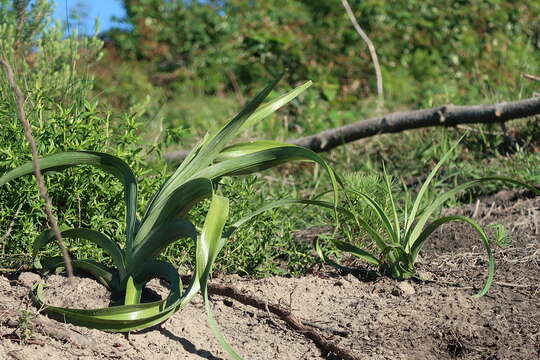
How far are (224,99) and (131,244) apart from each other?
21.9ft

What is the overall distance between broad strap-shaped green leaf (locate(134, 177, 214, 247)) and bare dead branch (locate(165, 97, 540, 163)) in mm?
2457

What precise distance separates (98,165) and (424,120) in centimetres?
280

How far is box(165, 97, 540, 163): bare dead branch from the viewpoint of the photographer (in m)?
4.66

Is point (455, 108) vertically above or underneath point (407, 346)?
above

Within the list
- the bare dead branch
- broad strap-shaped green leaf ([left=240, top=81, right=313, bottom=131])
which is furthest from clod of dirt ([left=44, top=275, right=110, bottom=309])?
the bare dead branch

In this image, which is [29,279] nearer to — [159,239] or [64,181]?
[64,181]

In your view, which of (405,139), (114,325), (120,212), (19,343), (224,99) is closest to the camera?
(19,343)

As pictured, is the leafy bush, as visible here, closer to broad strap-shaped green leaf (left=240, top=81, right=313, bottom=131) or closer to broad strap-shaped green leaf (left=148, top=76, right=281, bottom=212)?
broad strap-shaped green leaf (left=148, top=76, right=281, bottom=212)

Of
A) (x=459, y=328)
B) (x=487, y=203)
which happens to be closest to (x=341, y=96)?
(x=487, y=203)

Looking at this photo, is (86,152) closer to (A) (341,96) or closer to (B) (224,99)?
(A) (341,96)

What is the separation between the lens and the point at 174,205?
255cm

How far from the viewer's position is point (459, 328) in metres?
2.66

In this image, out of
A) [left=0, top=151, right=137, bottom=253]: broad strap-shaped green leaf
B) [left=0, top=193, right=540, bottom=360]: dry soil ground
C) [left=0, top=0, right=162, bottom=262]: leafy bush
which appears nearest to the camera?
[left=0, top=193, right=540, bottom=360]: dry soil ground

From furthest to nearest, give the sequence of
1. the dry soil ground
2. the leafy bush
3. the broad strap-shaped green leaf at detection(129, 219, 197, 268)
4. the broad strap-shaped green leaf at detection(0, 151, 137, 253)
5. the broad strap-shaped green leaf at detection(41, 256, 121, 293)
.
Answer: the leafy bush
the broad strap-shaped green leaf at detection(41, 256, 121, 293)
the broad strap-shaped green leaf at detection(0, 151, 137, 253)
the broad strap-shaped green leaf at detection(129, 219, 197, 268)
the dry soil ground
